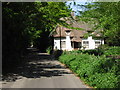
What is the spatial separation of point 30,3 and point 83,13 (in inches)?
301

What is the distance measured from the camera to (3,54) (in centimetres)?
1661

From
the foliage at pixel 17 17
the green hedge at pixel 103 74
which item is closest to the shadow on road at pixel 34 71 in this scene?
the foliage at pixel 17 17

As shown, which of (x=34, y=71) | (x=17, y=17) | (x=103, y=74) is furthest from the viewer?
(x=34, y=71)

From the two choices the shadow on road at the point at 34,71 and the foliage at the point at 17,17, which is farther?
the foliage at the point at 17,17

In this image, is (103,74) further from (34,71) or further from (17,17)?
(17,17)

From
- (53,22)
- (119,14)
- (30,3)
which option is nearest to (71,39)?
(53,22)

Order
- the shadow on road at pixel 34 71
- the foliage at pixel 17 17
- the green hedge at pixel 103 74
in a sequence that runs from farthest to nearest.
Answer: the foliage at pixel 17 17 < the shadow on road at pixel 34 71 < the green hedge at pixel 103 74

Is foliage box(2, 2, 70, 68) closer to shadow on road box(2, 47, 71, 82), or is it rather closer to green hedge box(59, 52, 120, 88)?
shadow on road box(2, 47, 71, 82)

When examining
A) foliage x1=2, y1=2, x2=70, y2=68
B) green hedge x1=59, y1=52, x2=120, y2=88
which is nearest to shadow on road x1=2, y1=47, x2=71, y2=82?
foliage x1=2, y1=2, x2=70, y2=68

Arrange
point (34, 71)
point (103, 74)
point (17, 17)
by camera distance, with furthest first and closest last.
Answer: point (34, 71) → point (17, 17) → point (103, 74)

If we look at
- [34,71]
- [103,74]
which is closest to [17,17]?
[34,71]

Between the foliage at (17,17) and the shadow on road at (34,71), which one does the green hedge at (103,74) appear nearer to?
the shadow on road at (34,71)

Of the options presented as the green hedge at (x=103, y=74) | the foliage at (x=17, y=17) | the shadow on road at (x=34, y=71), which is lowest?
the shadow on road at (x=34, y=71)

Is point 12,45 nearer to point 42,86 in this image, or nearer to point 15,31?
point 15,31
